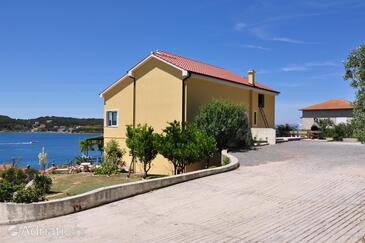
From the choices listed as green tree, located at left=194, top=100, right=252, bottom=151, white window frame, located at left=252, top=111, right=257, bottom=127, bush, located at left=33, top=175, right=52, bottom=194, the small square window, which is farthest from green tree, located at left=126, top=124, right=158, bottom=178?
the small square window

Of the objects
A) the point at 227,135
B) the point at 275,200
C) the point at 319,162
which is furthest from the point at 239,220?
the point at 227,135

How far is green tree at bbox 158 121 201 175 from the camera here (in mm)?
18656

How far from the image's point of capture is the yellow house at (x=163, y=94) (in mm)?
24891

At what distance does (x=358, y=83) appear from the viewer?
916 centimetres

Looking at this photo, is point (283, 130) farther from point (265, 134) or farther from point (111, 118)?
point (111, 118)

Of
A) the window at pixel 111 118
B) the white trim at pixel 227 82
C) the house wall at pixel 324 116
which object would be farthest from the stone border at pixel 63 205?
the house wall at pixel 324 116

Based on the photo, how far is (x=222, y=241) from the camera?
7.35 m

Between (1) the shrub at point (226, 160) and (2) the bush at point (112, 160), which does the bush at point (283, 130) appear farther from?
(1) the shrub at point (226, 160)

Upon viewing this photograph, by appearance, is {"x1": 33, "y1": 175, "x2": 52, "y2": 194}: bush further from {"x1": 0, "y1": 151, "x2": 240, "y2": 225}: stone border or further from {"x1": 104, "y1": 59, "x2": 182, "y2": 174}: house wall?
{"x1": 104, "y1": 59, "x2": 182, "y2": 174}: house wall

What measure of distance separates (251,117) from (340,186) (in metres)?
19.8

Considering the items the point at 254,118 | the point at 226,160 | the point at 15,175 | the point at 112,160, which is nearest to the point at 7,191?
the point at 15,175

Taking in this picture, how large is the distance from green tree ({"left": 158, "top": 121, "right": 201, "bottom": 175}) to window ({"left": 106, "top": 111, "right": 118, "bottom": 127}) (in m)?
11.0

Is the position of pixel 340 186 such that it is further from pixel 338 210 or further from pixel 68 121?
pixel 68 121

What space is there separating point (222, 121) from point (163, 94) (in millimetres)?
5105
